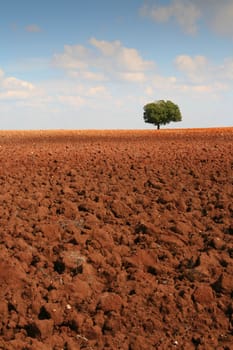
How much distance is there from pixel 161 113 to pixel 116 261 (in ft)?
166

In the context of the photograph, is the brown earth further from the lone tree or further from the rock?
the lone tree

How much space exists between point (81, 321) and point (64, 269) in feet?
3.83

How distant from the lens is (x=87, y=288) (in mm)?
5844

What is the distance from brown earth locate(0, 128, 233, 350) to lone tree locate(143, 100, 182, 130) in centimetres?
4553

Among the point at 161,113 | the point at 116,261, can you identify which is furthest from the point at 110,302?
the point at 161,113

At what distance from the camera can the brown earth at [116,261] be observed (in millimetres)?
5188

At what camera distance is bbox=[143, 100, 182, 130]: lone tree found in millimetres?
55828

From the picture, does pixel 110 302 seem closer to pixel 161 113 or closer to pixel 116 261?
pixel 116 261

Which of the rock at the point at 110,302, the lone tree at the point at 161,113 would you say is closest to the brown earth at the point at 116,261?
the rock at the point at 110,302

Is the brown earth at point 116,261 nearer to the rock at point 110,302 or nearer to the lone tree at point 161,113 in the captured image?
the rock at point 110,302

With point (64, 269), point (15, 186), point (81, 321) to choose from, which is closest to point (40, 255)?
point (64, 269)

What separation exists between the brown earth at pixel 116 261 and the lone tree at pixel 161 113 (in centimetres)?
4553

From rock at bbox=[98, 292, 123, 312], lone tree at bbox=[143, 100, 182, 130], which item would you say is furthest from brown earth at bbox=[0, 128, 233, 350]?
lone tree at bbox=[143, 100, 182, 130]

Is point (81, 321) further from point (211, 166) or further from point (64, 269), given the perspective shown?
point (211, 166)
